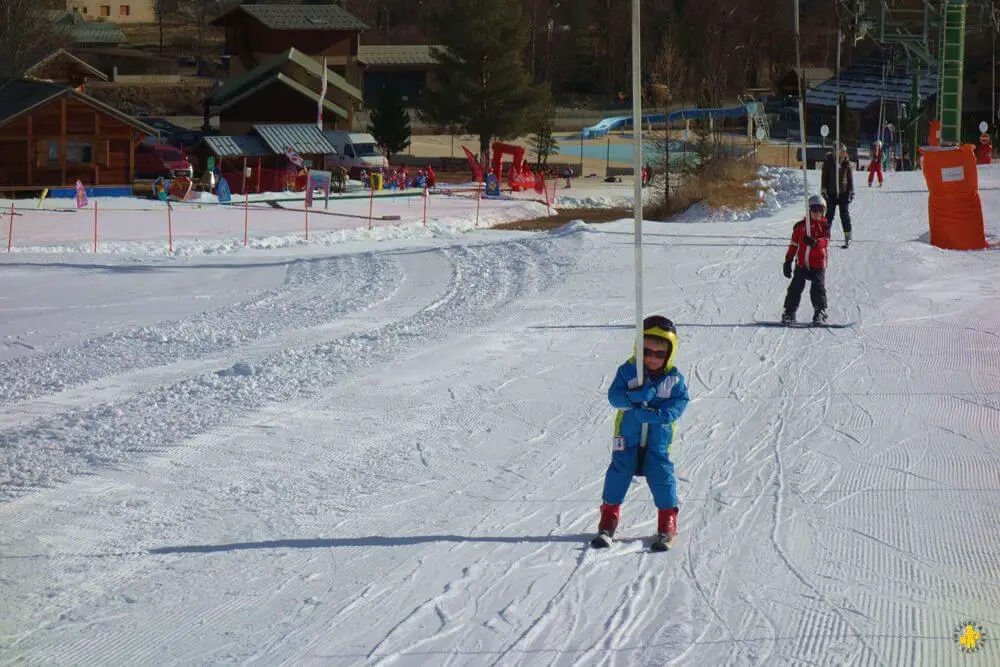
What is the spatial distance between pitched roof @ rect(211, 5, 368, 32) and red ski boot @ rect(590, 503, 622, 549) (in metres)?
60.3

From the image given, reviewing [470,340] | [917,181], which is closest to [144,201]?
[917,181]

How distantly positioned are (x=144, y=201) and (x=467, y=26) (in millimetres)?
23816

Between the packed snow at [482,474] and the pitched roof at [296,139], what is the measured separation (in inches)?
1197

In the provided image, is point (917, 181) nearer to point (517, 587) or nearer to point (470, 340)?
point (470, 340)

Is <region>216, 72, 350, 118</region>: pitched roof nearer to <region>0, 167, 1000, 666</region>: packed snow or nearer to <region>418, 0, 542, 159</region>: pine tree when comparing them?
<region>418, 0, 542, 159</region>: pine tree

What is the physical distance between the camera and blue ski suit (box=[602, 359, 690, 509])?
716 cm

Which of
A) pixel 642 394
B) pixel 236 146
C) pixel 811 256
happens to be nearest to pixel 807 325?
pixel 811 256

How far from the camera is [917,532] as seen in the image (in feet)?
25.4

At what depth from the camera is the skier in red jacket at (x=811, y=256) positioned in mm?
14367

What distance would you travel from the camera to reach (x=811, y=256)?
1452cm

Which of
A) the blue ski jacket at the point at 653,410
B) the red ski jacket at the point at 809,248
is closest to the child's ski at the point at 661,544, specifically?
the blue ski jacket at the point at 653,410

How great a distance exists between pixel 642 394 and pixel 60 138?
127ft

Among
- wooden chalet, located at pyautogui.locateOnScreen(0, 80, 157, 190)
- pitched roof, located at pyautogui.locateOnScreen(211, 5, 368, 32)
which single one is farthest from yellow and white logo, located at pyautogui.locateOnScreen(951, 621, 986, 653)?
pitched roof, located at pyautogui.locateOnScreen(211, 5, 368, 32)

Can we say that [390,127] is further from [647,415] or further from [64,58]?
[647,415]
